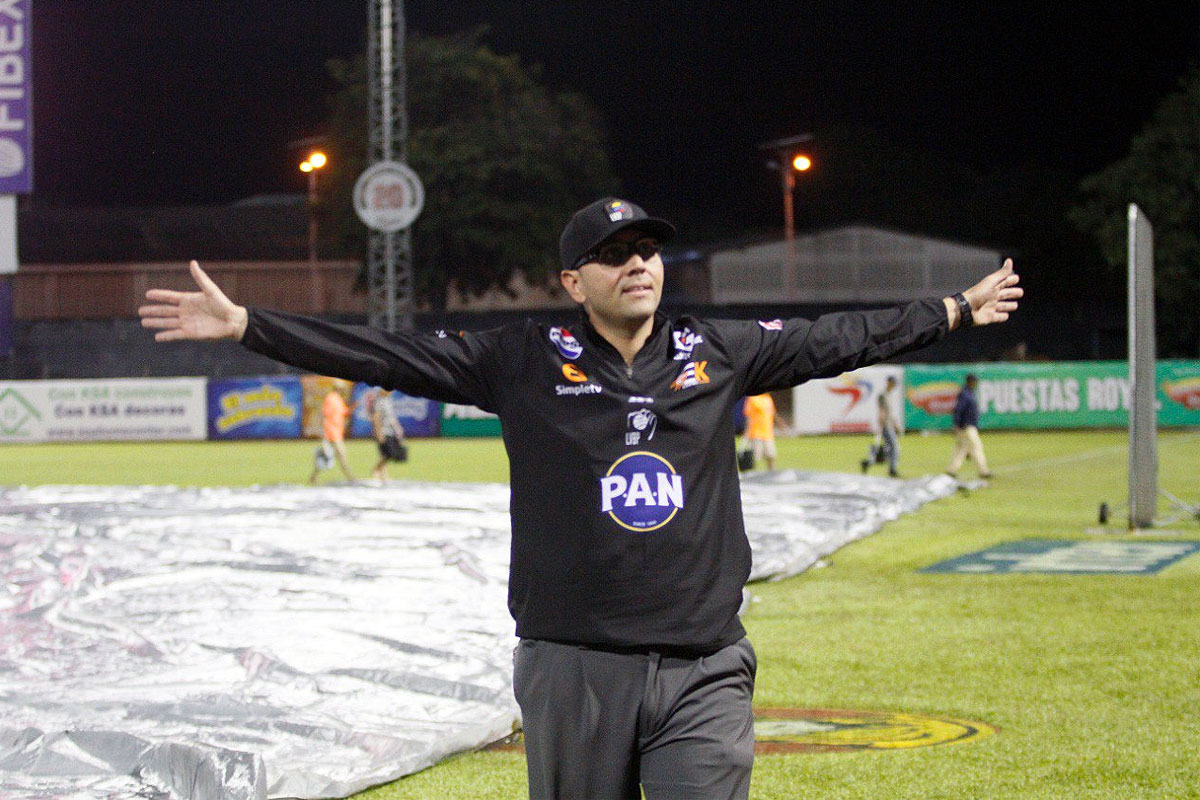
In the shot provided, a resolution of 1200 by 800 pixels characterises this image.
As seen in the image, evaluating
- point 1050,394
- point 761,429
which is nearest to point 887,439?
point 761,429

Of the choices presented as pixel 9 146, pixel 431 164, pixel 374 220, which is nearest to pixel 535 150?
pixel 431 164

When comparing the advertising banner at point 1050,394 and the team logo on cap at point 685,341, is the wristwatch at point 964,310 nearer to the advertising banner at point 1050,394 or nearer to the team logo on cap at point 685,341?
the team logo on cap at point 685,341

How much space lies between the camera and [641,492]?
3697 mm

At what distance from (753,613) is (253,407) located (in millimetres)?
32323

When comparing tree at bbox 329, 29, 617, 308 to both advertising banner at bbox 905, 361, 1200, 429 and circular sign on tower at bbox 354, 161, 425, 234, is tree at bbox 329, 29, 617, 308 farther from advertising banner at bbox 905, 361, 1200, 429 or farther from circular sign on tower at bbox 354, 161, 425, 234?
circular sign on tower at bbox 354, 161, 425, 234

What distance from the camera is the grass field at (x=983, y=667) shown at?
6520 millimetres

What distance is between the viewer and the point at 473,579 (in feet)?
36.3

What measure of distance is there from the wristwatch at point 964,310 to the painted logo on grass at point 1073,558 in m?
9.50

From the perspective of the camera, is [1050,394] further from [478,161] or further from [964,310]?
[964,310]

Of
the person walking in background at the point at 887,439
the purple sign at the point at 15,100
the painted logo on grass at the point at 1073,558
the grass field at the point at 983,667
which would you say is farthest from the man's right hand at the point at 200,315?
the person walking in background at the point at 887,439

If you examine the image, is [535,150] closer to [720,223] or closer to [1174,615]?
[720,223]

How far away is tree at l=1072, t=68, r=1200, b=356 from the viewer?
2100 inches

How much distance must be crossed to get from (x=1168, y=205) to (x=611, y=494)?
178 ft

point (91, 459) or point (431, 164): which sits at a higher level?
point (431, 164)
